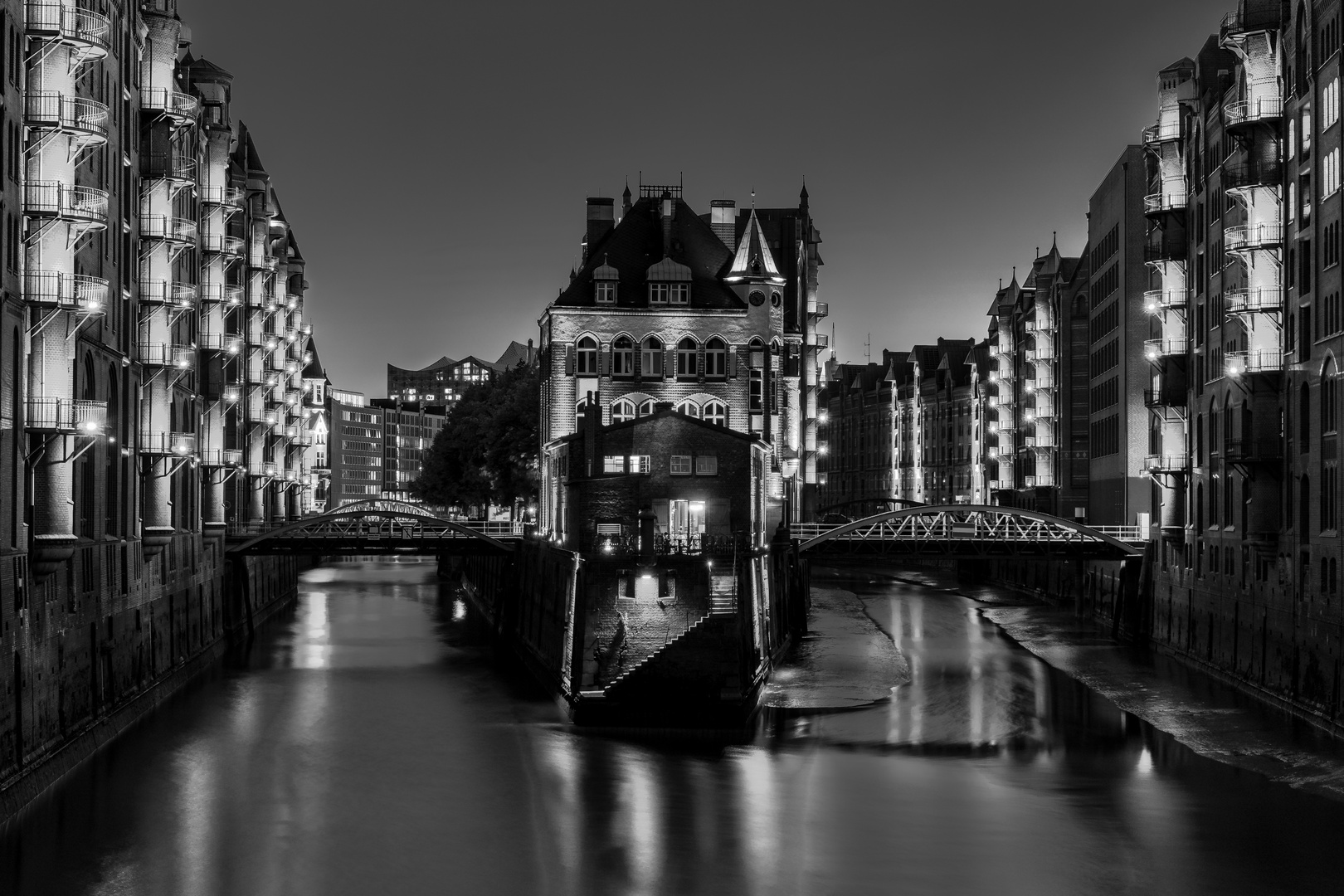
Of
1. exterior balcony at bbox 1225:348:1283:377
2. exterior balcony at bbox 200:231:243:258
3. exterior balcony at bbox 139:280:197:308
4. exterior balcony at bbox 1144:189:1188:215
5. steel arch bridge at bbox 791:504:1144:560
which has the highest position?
exterior balcony at bbox 1144:189:1188:215

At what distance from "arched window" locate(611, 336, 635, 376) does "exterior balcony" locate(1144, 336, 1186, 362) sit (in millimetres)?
21641

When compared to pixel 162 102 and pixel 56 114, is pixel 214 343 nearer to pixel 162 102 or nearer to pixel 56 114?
pixel 162 102

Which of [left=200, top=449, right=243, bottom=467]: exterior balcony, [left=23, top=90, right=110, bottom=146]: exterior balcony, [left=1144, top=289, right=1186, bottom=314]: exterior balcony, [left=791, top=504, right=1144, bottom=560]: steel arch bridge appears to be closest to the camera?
[left=23, top=90, right=110, bottom=146]: exterior balcony

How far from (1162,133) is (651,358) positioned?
910 inches

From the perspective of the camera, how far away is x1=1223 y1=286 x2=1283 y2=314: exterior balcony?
170 ft

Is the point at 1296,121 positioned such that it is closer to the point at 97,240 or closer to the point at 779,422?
the point at 779,422

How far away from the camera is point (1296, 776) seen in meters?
39.1

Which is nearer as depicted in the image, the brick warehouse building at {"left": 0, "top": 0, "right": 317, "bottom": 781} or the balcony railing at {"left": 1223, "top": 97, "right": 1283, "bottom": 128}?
the brick warehouse building at {"left": 0, "top": 0, "right": 317, "bottom": 781}

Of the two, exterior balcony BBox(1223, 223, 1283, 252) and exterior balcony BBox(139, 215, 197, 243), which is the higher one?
exterior balcony BBox(139, 215, 197, 243)

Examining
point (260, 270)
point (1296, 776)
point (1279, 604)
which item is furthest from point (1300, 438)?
point (260, 270)

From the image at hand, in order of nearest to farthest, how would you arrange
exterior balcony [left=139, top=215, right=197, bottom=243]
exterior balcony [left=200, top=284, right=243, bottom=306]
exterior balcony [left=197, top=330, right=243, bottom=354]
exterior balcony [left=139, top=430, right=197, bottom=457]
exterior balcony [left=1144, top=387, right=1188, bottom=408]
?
1. exterior balcony [left=139, top=430, right=197, bottom=457]
2. exterior balcony [left=139, top=215, right=197, bottom=243]
3. exterior balcony [left=200, top=284, right=243, bottom=306]
4. exterior balcony [left=197, top=330, right=243, bottom=354]
5. exterior balcony [left=1144, top=387, right=1188, bottom=408]

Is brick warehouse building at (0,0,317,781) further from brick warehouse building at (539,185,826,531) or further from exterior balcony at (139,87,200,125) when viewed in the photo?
brick warehouse building at (539,185,826,531)

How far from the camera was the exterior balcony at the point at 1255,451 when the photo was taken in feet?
167

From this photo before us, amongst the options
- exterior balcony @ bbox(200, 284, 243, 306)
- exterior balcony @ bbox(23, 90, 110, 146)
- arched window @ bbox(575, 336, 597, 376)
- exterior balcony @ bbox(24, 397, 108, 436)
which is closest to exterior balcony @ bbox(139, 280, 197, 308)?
exterior balcony @ bbox(200, 284, 243, 306)
